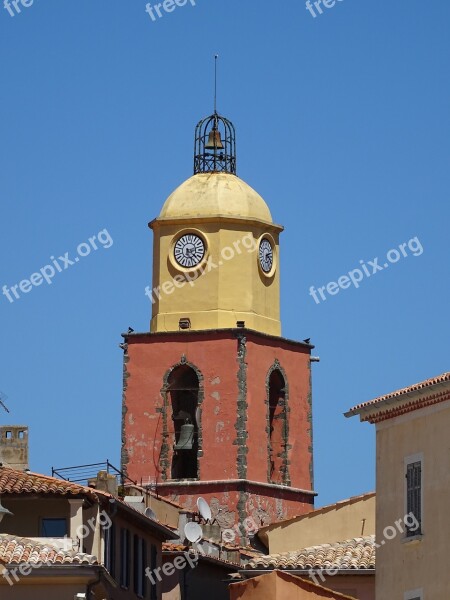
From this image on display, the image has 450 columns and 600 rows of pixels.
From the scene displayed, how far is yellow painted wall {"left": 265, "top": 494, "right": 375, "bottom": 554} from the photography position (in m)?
65.9

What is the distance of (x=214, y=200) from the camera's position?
7869 centimetres

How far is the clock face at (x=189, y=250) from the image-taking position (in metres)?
78.2

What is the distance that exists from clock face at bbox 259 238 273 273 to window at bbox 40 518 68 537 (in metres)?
25.2

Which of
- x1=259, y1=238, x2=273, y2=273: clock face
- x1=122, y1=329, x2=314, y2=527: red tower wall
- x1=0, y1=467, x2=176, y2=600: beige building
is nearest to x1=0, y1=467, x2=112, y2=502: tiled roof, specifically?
x1=0, y1=467, x2=176, y2=600: beige building

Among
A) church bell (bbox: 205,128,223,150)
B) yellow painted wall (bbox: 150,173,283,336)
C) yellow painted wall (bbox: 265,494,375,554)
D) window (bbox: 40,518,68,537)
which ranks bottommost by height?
window (bbox: 40,518,68,537)

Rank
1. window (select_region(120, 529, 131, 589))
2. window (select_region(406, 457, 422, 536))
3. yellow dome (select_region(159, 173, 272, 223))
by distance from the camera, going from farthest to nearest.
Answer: yellow dome (select_region(159, 173, 272, 223))
window (select_region(120, 529, 131, 589))
window (select_region(406, 457, 422, 536))

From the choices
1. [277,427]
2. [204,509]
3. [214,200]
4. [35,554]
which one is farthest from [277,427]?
[35,554]

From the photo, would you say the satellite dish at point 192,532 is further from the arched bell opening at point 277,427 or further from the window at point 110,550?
the arched bell opening at point 277,427

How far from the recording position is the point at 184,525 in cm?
6744

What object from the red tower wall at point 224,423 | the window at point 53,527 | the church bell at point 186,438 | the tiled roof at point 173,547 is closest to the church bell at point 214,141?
the red tower wall at point 224,423

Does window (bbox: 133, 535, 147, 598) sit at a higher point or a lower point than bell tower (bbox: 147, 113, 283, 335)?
lower

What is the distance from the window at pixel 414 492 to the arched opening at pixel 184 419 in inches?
1082

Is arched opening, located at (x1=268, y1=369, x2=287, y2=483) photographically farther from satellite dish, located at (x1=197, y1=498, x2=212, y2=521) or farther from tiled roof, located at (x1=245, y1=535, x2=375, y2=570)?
tiled roof, located at (x1=245, y1=535, x2=375, y2=570)

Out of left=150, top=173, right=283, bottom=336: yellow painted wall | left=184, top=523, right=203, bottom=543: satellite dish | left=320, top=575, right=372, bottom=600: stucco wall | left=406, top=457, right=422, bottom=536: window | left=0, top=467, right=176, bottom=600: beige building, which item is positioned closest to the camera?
left=406, top=457, right=422, bottom=536: window
